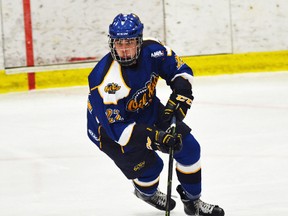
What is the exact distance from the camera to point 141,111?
11.4 feet

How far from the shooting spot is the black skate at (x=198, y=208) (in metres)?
3.54

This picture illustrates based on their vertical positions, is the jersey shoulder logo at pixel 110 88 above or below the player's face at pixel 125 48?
below

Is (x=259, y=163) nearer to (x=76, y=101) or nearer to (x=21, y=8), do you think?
(x=76, y=101)

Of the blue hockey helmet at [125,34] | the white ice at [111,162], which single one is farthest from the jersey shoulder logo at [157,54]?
the white ice at [111,162]

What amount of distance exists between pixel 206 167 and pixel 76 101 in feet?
6.81

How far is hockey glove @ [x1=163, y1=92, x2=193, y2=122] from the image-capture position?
3.39 m

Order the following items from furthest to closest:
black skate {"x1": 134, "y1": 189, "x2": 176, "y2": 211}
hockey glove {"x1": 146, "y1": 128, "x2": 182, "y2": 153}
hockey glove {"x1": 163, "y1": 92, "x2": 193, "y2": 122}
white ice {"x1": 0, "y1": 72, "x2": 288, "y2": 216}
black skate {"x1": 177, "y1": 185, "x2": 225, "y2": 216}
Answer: white ice {"x1": 0, "y1": 72, "x2": 288, "y2": 216} → black skate {"x1": 134, "y1": 189, "x2": 176, "y2": 211} → black skate {"x1": 177, "y1": 185, "x2": 225, "y2": 216} → hockey glove {"x1": 163, "y1": 92, "x2": 193, "y2": 122} → hockey glove {"x1": 146, "y1": 128, "x2": 182, "y2": 153}

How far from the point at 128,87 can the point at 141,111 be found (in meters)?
0.20

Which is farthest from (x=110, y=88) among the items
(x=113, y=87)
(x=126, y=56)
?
(x=126, y=56)

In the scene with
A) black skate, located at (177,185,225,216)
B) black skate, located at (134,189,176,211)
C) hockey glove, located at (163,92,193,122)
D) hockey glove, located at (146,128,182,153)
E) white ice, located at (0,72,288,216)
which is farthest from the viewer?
white ice, located at (0,72,288,216)

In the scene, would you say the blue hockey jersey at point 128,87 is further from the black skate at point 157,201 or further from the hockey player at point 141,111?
the black skate at point 157,201

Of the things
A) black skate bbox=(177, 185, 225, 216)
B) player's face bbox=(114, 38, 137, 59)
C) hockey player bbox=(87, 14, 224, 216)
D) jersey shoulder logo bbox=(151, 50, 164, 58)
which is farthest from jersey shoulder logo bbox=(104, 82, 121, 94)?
black skate bbox=(177, 185, 225, 216)

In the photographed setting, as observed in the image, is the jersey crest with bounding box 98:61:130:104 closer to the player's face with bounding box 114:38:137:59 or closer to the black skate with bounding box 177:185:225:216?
the player's face with bounding box 114:38:137:59

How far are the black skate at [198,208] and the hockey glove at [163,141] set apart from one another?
1.23ft
